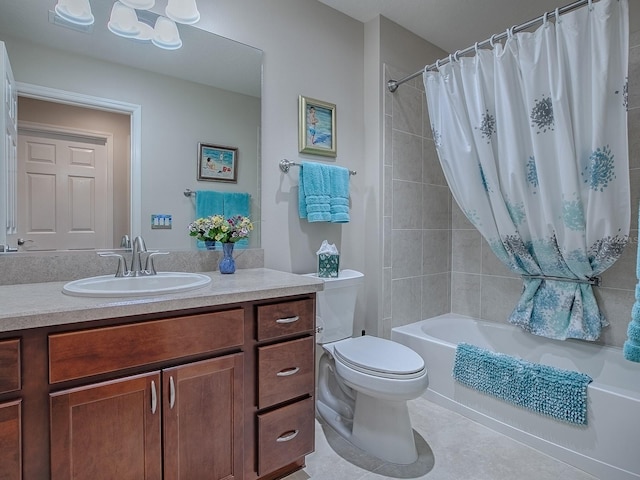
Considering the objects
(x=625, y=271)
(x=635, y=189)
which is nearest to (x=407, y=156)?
(x=635, y=189)

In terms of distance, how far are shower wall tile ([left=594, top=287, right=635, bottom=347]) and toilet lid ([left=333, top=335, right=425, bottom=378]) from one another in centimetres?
120

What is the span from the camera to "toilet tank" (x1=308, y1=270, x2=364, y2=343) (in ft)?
6.23

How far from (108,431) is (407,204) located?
6.77ft

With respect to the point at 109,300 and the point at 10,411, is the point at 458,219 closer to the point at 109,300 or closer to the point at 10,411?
the point at 109,300

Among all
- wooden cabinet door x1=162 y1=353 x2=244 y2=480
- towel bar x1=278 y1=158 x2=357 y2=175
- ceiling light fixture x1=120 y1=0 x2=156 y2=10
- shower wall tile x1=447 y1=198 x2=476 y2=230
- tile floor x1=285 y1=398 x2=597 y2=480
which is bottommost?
tile floor x1=285 y1=398 x2=597 y2=480

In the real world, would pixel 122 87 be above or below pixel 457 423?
above

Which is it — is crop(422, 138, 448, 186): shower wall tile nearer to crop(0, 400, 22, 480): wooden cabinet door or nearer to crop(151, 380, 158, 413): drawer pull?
crop(151, 380, 158, 413): drawer pull

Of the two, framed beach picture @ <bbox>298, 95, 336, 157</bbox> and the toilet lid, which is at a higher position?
framed beach picture @ <bbox>298, 95, 336, 157</bbox>

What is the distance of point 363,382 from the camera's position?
1.65 metres

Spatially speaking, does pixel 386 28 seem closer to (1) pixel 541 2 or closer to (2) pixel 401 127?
(2) pixel 401 127

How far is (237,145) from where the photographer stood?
1902 millimetres

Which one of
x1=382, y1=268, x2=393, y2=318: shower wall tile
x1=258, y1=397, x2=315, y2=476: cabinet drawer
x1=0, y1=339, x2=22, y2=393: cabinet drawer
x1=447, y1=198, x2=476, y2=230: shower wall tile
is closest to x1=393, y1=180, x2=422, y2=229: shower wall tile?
x1=382, y1=268, x2=393, y2=318: shower wall tile

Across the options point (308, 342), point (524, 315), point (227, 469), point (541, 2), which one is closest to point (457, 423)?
point (524, 315)

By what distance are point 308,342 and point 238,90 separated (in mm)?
1320
